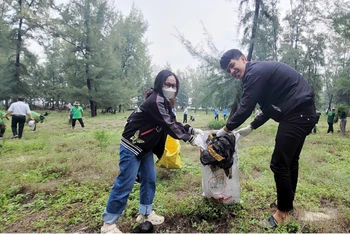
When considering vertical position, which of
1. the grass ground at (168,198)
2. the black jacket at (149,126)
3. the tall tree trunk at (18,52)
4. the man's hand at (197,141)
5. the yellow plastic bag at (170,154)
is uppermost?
the tall tree trunk at (18,52)

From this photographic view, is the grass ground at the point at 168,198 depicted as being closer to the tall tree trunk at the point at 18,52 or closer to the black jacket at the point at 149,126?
the black jacket at the point at 149,126

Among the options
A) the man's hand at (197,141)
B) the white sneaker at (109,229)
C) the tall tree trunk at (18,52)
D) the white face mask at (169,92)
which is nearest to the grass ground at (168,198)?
the white sneaker at (109,229)

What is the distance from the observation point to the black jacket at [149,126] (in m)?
2.07

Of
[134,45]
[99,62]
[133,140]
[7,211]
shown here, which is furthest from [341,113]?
[134,45]

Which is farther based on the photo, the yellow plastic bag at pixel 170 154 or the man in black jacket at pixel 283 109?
the yellow plastic bag at pixel 170 154

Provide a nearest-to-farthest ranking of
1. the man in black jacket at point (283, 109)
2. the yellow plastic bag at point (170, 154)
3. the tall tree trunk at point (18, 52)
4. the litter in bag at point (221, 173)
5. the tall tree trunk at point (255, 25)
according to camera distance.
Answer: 1. the man in black jacket at point (283, 109)
2. the litter in bag at point (221, 173)
3. the yellow plastic bag at point (170, 154)
4. the tall tree trunk at point (255, 25)
5. the tall tree trunk at point (18, 52)

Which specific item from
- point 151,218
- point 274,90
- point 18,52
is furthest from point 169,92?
point 18,52

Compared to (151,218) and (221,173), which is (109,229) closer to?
(151,218)

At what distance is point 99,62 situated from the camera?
21.3 m

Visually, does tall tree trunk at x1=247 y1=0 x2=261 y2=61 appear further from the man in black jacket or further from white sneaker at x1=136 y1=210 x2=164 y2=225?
white sneaker at x1=136 y1=210 x2=164 y2=225

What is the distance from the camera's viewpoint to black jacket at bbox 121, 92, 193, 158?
6.79 ft

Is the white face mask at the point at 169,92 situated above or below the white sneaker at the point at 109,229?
above

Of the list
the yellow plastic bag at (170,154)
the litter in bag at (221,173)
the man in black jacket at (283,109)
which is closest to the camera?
the man in black jacket at (283,109)

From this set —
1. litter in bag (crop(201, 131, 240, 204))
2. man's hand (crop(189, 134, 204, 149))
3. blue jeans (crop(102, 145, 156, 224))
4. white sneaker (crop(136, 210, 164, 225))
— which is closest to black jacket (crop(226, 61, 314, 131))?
litter in bag (crop(201, 131, 240, 204))
